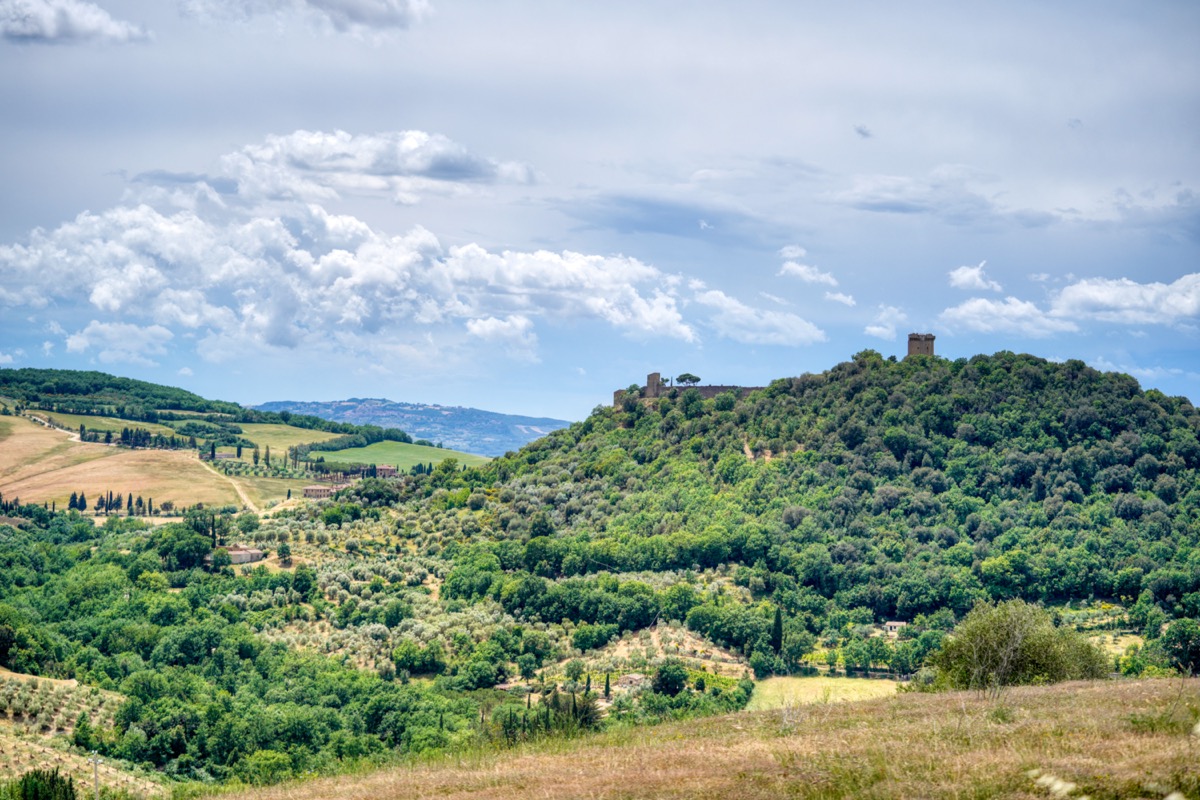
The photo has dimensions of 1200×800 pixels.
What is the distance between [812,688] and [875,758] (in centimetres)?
4638

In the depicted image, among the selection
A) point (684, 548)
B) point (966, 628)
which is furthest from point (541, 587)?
point (966, 628)

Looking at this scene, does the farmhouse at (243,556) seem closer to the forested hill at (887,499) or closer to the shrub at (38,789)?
the forested hill at (887,499)

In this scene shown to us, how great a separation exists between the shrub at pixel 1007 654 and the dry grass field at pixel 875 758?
6962 millimetres

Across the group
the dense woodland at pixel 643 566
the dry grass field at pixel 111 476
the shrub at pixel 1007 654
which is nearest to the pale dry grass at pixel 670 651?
the dense woodland at pixel 643 566

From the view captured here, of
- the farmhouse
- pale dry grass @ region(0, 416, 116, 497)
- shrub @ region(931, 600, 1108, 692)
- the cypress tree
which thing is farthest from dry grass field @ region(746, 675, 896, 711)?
pale dry grass @ region(0, 416, 116, 497)

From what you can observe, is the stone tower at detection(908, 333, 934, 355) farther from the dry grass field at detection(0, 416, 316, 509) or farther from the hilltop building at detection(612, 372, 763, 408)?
the dry grass field at detection(0, 416, 316, 509)

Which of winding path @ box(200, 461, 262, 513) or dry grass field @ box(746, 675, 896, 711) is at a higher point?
winding path @ box(200, 461, 262, 513)

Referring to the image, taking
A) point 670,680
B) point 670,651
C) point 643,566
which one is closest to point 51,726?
point 670,680

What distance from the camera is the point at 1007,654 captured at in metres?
39.1

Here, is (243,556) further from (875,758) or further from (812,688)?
Result: (875,758)

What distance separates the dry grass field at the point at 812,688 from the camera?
64.4 meters

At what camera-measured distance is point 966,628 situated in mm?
46062

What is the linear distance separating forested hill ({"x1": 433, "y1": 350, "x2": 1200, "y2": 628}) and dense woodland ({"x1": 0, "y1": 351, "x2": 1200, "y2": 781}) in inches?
10.1

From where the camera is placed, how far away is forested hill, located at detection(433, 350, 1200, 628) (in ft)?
286
